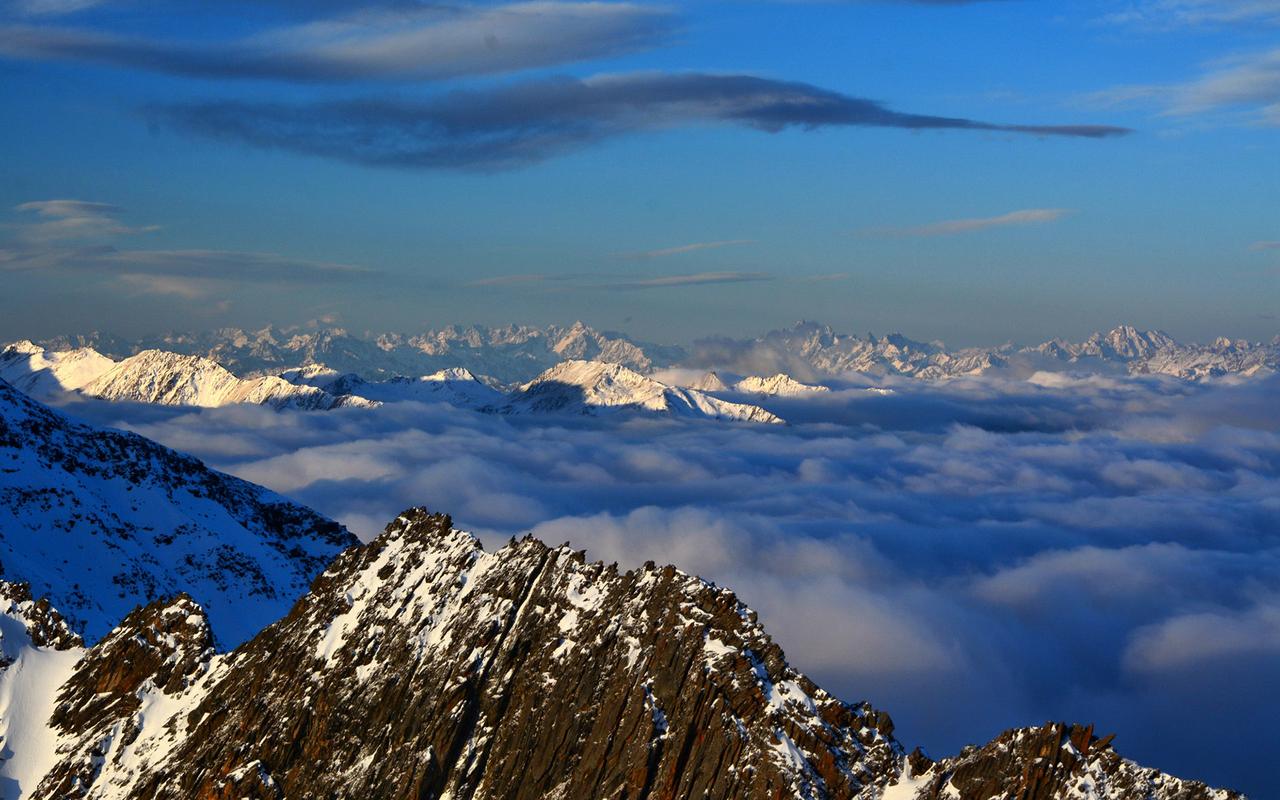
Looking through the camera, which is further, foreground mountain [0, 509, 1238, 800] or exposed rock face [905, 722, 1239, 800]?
foreground mountain [0, 509, 1238, 800]

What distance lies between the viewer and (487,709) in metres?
97.4

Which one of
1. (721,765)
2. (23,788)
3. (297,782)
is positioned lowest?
(23,788)

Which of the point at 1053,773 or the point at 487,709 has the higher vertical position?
the point at 1053,773

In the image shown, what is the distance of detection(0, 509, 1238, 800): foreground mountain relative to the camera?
8231 centimetres

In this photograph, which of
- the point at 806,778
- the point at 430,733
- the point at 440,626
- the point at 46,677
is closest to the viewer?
the point at 806,778

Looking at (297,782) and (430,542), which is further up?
(430,542)

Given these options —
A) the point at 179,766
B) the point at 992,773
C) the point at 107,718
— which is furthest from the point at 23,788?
the point at 992,773

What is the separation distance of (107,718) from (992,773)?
8413 centimetres

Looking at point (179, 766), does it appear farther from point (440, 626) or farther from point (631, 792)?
point (631, 792)

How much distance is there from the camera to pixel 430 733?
320 ft

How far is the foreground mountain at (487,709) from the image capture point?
8231 centimetres

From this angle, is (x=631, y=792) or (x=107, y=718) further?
(x=107, y=718)

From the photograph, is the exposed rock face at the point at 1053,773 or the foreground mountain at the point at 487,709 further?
the foreground mountain at the point at 487,709

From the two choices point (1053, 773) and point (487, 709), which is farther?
point (487, 709)
